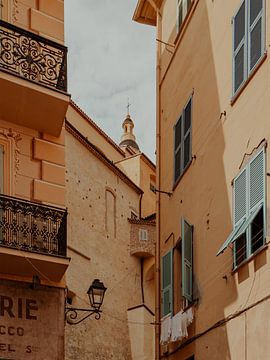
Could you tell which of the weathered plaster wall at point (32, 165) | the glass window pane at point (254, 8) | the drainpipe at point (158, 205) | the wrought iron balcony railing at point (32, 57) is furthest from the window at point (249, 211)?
the drainpipe at point (158, 205)

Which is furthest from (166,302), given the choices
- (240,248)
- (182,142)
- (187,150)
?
(240,248)

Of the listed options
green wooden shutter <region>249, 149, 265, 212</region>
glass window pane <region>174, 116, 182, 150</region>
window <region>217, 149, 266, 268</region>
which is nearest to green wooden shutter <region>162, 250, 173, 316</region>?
glass window pane <region>174, 116, 182, 150</region>

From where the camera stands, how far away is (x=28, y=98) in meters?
14.2

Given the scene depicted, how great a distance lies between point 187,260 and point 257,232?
10.5 ft

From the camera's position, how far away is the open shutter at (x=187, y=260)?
14.0m

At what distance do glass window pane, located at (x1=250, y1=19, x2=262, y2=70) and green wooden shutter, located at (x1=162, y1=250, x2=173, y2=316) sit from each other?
5.11 meters

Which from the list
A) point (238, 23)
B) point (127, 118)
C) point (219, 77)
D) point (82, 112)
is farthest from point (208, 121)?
point (127, 118)

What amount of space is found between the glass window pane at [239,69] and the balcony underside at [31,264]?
4.00 m

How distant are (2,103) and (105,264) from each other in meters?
19.0

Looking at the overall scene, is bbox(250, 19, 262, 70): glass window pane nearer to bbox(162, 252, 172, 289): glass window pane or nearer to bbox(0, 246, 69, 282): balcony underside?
bbox(0, 246, 69, 282): balcony underside

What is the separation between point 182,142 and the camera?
15.8 m

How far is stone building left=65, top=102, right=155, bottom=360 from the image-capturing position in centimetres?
3019

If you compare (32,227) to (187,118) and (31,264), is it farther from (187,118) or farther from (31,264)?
(187,118)

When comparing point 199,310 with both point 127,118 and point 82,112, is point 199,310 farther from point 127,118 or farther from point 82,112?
point 127,118
